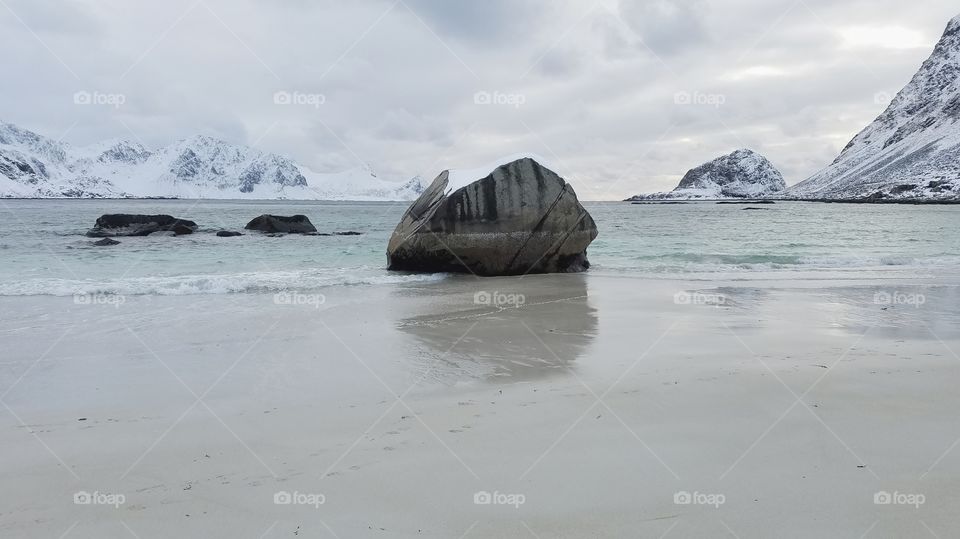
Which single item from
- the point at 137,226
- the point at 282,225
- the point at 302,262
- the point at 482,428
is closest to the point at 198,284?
the point at 302,262

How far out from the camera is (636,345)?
7035mm

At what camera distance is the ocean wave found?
11.6 metres

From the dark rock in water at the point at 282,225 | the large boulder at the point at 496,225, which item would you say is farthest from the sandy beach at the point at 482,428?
the dark rock in water at the point at 282,225

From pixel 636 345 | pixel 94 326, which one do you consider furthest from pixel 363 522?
pixel 94 326

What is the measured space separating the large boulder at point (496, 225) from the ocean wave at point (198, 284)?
2.25ft

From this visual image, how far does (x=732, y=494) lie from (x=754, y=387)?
2224 mm

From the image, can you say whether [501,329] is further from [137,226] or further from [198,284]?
[137,226]

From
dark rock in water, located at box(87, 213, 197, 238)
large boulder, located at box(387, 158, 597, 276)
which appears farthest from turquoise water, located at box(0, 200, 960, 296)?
dark rock in water, located at box(87, 213, 197, 238)

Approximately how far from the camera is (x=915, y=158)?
158250 millimetres

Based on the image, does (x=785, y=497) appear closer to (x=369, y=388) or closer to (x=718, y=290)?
(x=369, y=388)

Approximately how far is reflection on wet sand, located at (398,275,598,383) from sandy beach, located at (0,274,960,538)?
65 mm

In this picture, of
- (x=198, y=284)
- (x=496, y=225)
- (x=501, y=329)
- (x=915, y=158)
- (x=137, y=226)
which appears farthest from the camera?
(x=915, y=158)

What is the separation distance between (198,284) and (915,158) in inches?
7504

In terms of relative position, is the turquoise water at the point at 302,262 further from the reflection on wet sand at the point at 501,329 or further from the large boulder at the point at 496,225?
the reflection on wet sand at the point at 501,329
